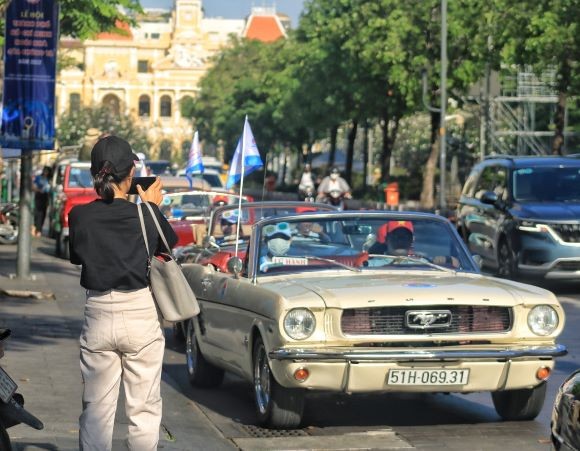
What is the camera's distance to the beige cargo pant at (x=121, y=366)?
7.41m

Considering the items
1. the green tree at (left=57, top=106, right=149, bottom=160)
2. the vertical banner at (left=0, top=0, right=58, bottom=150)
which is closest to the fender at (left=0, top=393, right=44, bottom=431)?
the vertical banner at (left=0, top=0, right=58, bottom=150)

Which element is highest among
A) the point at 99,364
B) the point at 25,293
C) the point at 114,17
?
the point at 114,17

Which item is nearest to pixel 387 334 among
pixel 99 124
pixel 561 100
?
pixel 561 100

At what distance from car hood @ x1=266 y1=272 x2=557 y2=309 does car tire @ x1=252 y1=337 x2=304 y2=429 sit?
1.67 ft

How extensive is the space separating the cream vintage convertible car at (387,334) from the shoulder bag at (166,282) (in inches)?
80.2

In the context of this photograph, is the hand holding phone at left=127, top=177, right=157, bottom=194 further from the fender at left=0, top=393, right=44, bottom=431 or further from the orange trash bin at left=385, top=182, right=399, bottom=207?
the orange trash bin at left=385, top=182, right=399, bottom=207

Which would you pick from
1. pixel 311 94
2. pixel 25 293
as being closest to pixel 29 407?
pixel 25 293

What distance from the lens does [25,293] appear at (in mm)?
20062

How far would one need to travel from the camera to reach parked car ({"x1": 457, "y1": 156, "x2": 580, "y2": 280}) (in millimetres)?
21328


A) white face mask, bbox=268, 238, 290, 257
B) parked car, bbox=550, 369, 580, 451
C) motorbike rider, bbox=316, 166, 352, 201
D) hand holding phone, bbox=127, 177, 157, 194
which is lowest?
motorbike rider, bbox=316, 166, 352, 201

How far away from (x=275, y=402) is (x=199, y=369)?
2.43 meters

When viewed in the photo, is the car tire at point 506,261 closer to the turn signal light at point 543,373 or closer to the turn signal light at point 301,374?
the turn signal light at point 543,373

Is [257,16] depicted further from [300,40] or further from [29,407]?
[29,407]

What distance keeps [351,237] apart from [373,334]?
1793 mm
